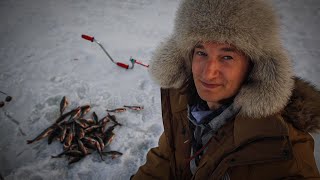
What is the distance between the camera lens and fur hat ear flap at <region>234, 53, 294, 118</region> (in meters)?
1.35

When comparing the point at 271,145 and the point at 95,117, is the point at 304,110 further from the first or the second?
the point at 95,117

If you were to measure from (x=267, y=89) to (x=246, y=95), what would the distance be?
0.14 meters

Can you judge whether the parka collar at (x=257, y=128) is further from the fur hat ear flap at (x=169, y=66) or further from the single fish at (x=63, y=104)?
the single fish at (x=63, y=104)

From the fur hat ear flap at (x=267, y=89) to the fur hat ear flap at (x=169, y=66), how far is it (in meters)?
0.61

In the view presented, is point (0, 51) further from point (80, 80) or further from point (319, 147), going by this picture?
point (319, 147)

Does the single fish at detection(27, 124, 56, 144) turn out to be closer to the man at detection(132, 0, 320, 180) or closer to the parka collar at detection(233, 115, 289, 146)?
the man at detection(132, 0, 320, 180)

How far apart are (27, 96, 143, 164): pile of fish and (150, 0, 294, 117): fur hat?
2241mm

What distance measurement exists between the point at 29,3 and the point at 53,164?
604cm

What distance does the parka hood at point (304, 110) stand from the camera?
4.46ft

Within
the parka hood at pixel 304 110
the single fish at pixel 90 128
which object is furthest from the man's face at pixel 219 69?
the single fish at pixel 90 128

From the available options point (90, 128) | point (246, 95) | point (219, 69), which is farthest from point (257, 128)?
point (90, 128)

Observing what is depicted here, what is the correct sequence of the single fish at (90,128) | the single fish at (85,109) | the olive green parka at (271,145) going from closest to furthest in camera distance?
the olive green parka at (271,145), the single fish at (90,128), the single fish at (85,109)

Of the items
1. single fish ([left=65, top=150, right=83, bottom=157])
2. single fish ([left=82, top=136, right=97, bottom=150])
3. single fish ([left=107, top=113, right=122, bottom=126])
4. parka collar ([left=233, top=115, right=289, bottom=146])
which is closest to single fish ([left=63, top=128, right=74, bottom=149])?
single fish ([left=65, top=150, right=83, bottom=157])

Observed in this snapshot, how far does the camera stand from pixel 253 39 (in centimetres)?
138
